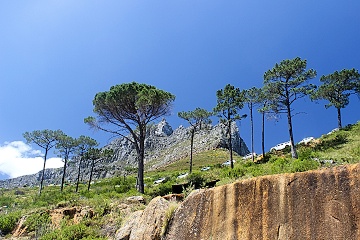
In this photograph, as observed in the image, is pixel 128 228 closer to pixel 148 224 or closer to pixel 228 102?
pixel 148 224

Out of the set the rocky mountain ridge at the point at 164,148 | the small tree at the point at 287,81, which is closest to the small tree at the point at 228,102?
the small tree at the point at 287,81

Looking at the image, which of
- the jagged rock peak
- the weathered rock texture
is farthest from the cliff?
the jagged rock peak

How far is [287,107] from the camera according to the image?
34.6 meters

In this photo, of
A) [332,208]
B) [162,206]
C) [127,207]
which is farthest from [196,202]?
[127,207]

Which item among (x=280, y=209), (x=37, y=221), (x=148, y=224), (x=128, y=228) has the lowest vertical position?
(x=37, y=221)

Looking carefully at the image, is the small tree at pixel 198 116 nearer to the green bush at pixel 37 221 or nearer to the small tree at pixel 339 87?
Answer: the small tree at pixel 339 87

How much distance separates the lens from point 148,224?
9766 mm

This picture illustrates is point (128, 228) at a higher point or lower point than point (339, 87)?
lower

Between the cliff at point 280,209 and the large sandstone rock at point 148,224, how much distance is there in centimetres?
62

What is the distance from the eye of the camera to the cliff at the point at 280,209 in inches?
240

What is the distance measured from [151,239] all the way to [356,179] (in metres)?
5.63

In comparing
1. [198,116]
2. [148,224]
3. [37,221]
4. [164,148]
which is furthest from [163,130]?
[148,224]

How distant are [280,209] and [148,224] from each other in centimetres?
439

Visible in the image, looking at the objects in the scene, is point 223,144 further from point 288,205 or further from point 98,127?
point 288,205
